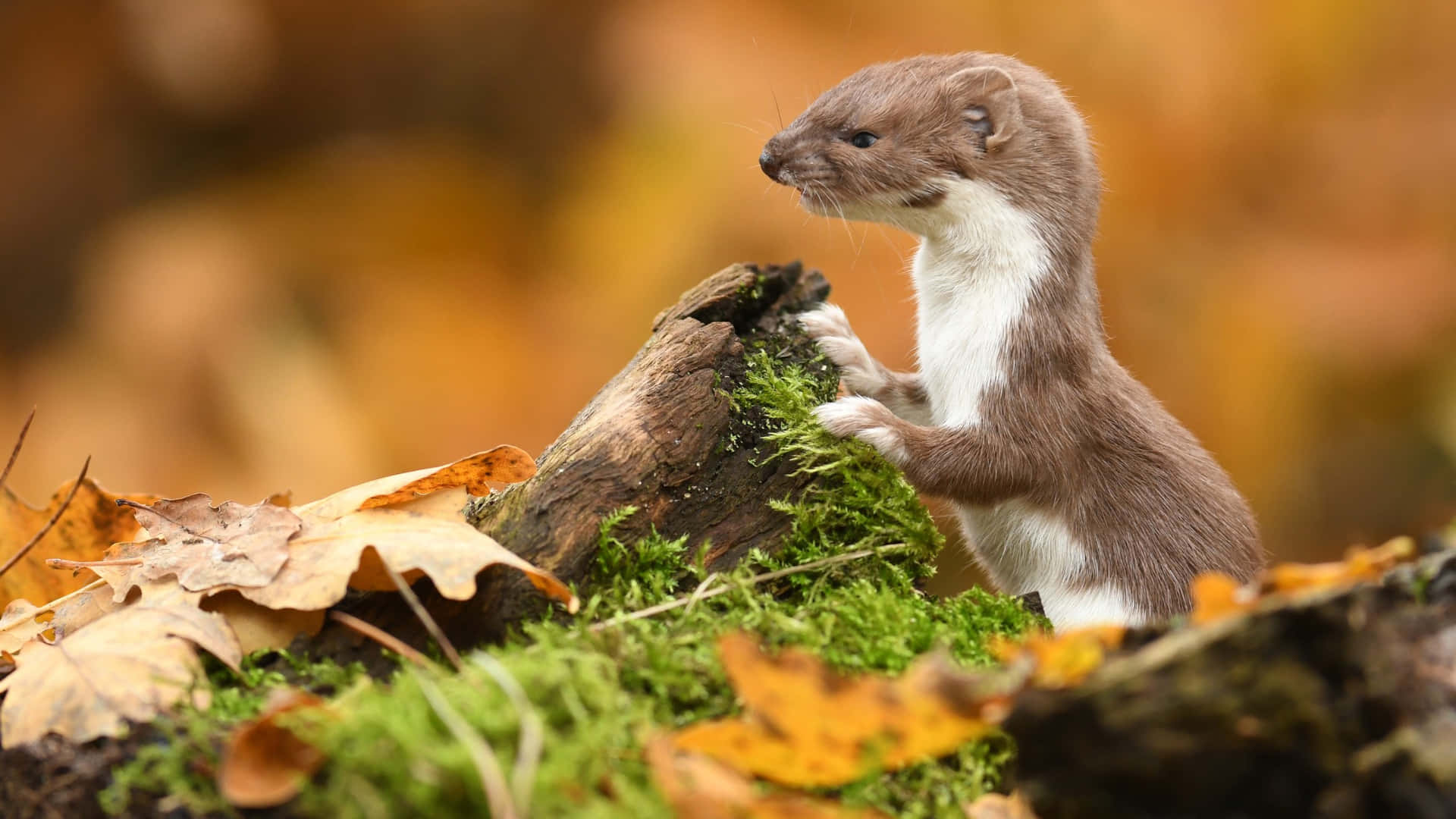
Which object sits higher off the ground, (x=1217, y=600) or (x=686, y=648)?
(x=1217, y=600)

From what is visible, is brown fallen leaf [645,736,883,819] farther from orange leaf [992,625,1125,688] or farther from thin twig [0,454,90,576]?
thin twig [0,454,90,576]

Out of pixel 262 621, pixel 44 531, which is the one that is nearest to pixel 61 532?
pixel 44 531

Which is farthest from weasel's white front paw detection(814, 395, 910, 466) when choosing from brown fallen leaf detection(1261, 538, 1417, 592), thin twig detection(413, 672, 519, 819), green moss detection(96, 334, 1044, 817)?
thin twig detection(413, 672, 519, 819)

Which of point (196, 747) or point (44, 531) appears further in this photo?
point (44, 531)

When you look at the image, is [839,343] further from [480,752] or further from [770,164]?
[480,752]

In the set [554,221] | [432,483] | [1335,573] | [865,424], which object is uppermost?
[554,221]

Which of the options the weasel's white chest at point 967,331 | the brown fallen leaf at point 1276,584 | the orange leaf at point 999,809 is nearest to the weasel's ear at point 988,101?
the weasel's white chest at point 967,331

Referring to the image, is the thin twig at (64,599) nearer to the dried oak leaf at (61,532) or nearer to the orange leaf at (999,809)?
the dried oak leaf at (61,532)
